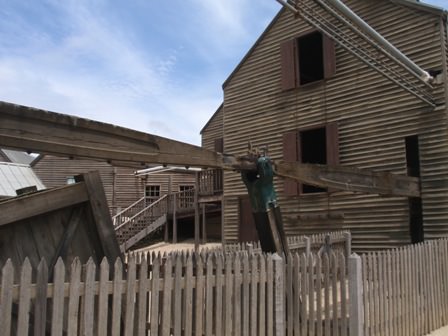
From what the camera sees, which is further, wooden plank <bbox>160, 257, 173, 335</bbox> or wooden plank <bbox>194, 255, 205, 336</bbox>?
wooden plank <bbox>194, 255, 205, 336</bbox>

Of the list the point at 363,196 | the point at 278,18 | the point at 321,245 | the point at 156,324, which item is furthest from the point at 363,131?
the point at 156,324

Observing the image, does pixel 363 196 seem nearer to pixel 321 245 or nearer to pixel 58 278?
pixel 321 245

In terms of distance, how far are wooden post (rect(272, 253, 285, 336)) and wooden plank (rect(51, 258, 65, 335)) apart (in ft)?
8.60

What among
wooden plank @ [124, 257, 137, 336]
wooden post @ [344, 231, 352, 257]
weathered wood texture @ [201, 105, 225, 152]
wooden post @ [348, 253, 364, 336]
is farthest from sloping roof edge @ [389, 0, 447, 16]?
weathered wood texture @ [201, 105, 225, 152]

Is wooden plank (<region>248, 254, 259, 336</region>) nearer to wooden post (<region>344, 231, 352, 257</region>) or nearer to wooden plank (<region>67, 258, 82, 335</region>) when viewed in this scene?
wooden plank (<region>67, 258, 82, 335</region>)

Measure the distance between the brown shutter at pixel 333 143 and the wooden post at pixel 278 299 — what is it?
10.2 meters

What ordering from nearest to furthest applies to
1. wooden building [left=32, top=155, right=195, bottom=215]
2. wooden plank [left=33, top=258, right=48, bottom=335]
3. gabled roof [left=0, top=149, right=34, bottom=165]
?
wooden plank [left=33, top=258, right=48, bottom=335] → wooden building [left=32, top=155, right=195, bottom=215] → gabled roof [left=0, top=149, right=34, bottom=165]

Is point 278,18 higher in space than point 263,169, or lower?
higher

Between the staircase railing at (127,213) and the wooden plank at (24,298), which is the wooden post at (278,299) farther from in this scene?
the staircase railing at (127,213)

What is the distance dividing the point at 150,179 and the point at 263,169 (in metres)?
29.7

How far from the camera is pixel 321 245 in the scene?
12.2 metres

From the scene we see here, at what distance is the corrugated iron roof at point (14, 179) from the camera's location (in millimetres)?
19547

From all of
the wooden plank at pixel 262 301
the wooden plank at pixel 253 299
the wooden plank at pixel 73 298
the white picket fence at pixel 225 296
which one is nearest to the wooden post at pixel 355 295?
the white picket fence at pixel 225 296

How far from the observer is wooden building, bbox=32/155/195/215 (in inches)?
1341
